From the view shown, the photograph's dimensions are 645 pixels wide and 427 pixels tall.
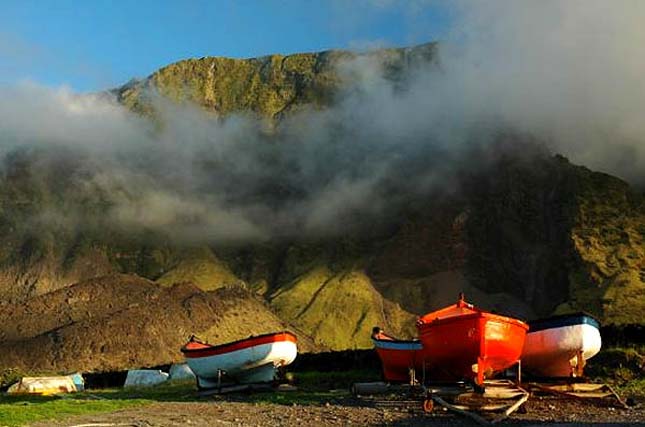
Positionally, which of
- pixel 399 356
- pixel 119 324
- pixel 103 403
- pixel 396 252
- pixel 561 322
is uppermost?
pixel 396 252

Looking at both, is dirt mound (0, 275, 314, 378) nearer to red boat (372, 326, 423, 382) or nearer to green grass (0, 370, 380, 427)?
green grass (0, 370, 380, 427)

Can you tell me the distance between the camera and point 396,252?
153 m

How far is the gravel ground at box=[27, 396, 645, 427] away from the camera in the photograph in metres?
17.7

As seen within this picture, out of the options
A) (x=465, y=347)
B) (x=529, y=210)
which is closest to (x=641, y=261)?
(x=529, y=210)

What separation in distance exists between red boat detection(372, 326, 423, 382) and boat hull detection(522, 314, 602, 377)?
3.69m

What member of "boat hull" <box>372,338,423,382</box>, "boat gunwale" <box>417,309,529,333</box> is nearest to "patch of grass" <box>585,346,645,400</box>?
"boat gunwale" <box>417,309,529,333</box>

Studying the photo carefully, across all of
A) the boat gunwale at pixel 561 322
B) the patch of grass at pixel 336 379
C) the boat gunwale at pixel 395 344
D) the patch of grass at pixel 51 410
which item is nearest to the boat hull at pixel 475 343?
the boat gunwale at pixel 561 322

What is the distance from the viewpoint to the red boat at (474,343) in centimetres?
2084

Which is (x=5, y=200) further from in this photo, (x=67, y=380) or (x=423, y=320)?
(x=423, y=320)

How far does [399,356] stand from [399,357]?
37mm

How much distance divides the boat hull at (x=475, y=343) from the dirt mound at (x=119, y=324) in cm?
5877

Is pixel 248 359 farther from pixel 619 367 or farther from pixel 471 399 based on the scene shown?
pixel 619 367

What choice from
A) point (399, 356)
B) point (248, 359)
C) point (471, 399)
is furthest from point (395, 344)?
point (471, 399)

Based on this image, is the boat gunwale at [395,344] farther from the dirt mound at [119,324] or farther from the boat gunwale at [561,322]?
the dirt mound at [119,324]
